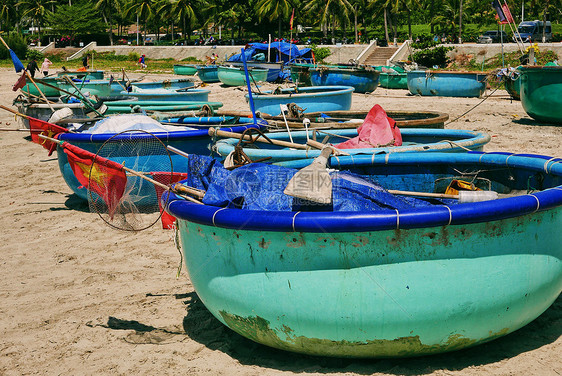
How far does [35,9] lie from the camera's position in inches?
2687

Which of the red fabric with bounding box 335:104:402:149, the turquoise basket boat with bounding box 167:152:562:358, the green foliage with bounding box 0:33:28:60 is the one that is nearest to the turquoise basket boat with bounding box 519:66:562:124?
the red fabric with bounding box 335:104:402:149

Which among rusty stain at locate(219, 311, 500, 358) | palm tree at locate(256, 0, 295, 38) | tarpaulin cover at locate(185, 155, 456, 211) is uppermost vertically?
palm tree at locate(256, 0, 295, 38)

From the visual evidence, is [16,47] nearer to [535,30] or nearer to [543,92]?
[535,30]

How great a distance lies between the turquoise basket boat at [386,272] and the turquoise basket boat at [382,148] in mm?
1770

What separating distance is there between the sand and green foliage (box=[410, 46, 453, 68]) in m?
30.8

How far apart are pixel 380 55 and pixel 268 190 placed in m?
39.1

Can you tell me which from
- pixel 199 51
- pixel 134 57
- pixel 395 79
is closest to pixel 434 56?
pixel 395 79

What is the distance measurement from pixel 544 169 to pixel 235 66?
21.0 meters

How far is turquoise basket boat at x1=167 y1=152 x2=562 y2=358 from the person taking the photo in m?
2.87

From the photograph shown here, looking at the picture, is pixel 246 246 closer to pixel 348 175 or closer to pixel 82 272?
pixel 348 175

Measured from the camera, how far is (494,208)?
284 cm

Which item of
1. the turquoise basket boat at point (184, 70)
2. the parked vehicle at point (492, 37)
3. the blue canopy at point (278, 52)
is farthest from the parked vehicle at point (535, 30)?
the turquoise basket boat at point (184, 70)

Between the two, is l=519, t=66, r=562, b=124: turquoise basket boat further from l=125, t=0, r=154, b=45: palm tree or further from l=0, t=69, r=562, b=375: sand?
l=125, t=0, r=154, b=45: palm tree

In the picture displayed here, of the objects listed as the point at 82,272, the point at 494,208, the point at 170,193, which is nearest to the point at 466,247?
the point at 494,208
